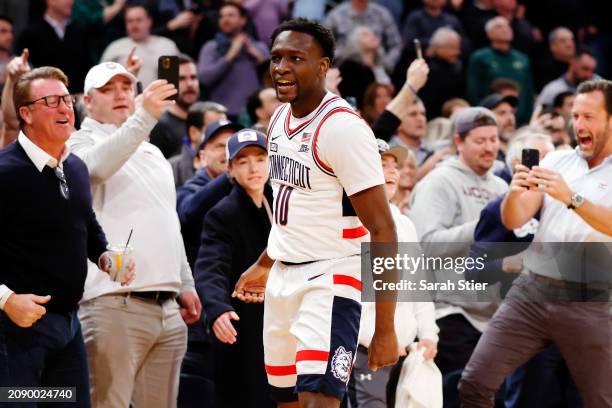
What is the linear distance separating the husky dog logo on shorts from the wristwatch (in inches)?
84.4

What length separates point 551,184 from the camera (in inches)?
239

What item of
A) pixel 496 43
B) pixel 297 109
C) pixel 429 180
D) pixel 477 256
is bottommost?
pixel 477 256

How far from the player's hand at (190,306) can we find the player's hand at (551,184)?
2.13m

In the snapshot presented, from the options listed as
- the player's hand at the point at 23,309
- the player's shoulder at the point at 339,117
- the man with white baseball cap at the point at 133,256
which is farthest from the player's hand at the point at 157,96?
the player's shoulder at the point at 339,117

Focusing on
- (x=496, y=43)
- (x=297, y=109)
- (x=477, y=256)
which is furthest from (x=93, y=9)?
(x=297, y=109)

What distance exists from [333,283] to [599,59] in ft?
37.7

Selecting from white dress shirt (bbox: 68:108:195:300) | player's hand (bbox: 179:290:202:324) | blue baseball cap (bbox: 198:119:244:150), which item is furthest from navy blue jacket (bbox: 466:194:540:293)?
white dress shirt (bbox: 68:108:195:300)

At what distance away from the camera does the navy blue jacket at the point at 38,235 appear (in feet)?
17.2

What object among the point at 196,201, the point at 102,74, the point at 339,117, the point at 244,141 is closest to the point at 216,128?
the point at 196,201

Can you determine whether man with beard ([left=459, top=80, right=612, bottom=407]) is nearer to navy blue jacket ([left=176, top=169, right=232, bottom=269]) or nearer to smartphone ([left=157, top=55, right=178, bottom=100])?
navy blue jacket ([left=176, top=169, right=232, bottom=269])

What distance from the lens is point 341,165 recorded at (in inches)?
179

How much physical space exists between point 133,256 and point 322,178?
1768mm

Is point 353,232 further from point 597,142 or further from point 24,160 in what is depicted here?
point 597,142

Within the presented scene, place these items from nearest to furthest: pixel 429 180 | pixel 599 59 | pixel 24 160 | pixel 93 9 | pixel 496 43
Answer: pixel 24 160 < pixel 429 180 < pixel 93 9 < pixel 496 43 < pixel 599 59
